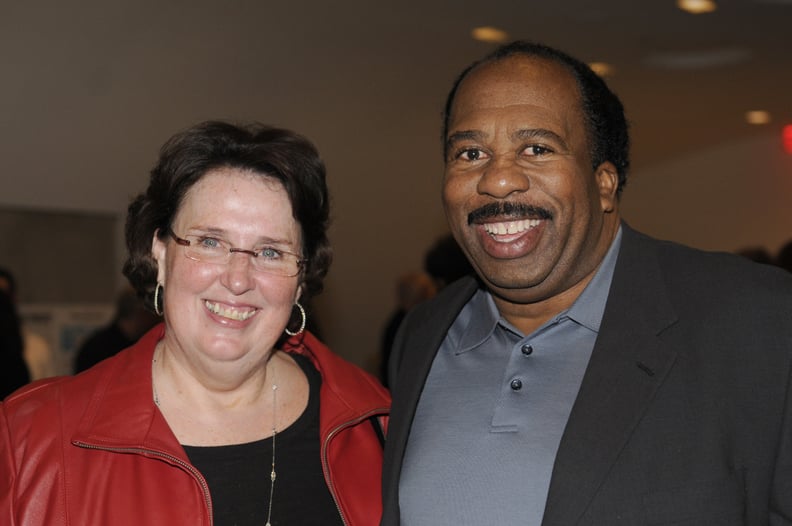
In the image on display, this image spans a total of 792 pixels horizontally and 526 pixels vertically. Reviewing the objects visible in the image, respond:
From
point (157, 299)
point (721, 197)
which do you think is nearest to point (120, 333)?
point (157, 299)

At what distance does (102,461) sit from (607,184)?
134 cm

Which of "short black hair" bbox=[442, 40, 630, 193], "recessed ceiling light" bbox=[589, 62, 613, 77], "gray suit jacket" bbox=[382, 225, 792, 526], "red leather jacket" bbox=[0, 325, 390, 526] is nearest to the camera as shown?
"gray suit jacket" bbox=[382, 225, 792, 526]

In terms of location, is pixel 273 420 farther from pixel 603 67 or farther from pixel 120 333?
pixel 603 67

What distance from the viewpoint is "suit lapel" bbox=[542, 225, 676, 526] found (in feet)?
6.16

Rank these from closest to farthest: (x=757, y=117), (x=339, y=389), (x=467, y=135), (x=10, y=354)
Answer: (x=467, y=135) < (x=339, y=389) < (x=10, y=354) < (x=757, y=117)

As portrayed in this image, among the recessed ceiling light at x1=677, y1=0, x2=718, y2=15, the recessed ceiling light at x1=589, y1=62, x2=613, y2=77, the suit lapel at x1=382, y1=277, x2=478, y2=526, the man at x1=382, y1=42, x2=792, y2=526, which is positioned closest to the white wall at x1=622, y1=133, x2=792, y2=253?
the recessed ceiling light at x1=589, y1=62, x2=613, y2=77

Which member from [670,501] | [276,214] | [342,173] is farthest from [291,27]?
[670,501]

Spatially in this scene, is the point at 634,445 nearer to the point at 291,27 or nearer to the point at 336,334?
the point at 291,27

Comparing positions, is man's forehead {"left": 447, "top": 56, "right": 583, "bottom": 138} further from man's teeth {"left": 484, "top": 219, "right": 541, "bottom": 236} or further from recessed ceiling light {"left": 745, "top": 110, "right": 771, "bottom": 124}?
recessed ceiling light {"left": 745, "top": 110, "right": 771, "bottom": 124}

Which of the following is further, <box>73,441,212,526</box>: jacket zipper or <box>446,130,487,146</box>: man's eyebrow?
<box>446,130,487,146</box>: man's eyebrow

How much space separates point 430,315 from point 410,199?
644 centimetres

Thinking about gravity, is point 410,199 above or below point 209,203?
below

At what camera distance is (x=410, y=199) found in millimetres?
9000

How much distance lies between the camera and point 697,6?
630cm
